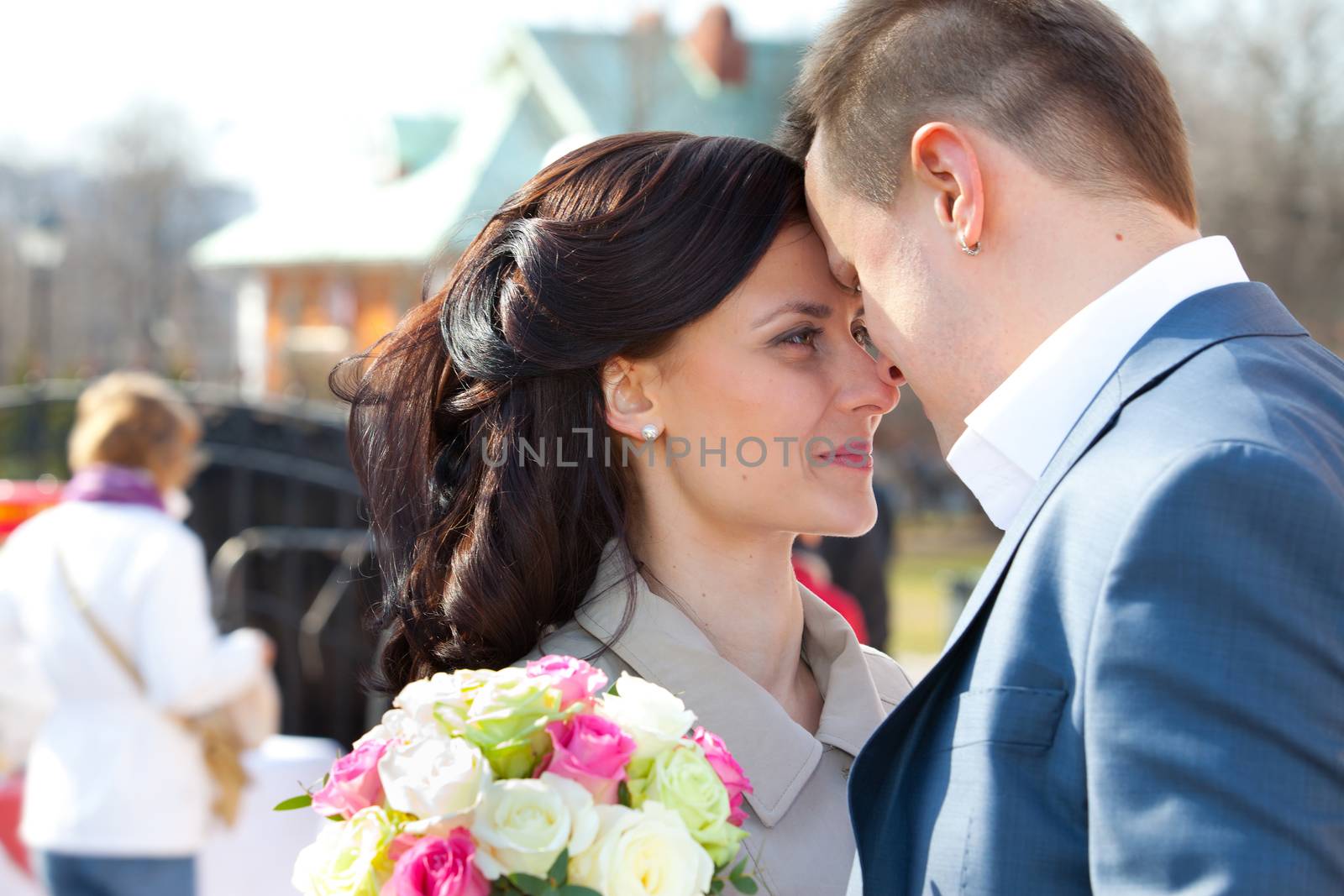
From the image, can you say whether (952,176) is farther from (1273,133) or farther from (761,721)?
(1273,133)

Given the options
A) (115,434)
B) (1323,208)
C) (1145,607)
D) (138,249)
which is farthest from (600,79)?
(138,249)

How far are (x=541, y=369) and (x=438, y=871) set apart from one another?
1.08 m

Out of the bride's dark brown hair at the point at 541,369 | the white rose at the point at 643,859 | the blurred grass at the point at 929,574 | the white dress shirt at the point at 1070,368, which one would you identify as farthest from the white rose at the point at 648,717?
the blurred grass at the point at 929,574

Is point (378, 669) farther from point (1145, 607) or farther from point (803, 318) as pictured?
point (1145, 607)

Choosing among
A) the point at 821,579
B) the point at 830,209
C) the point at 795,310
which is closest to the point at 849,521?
the point at 795,310

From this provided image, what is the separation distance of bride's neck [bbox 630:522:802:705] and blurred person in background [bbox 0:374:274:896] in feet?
7.66

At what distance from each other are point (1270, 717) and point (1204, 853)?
135 mm

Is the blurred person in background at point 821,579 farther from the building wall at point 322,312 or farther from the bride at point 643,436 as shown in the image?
the building wall at point 322,312

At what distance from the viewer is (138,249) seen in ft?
163

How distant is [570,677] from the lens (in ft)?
5.48

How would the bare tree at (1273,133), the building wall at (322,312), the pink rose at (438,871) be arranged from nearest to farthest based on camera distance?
the pink rose at (438,871), the bare tree at (1273,133), the building wall at (322,312)

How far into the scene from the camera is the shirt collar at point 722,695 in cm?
216

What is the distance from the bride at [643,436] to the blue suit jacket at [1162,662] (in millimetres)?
802

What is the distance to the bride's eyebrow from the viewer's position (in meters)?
2.39
